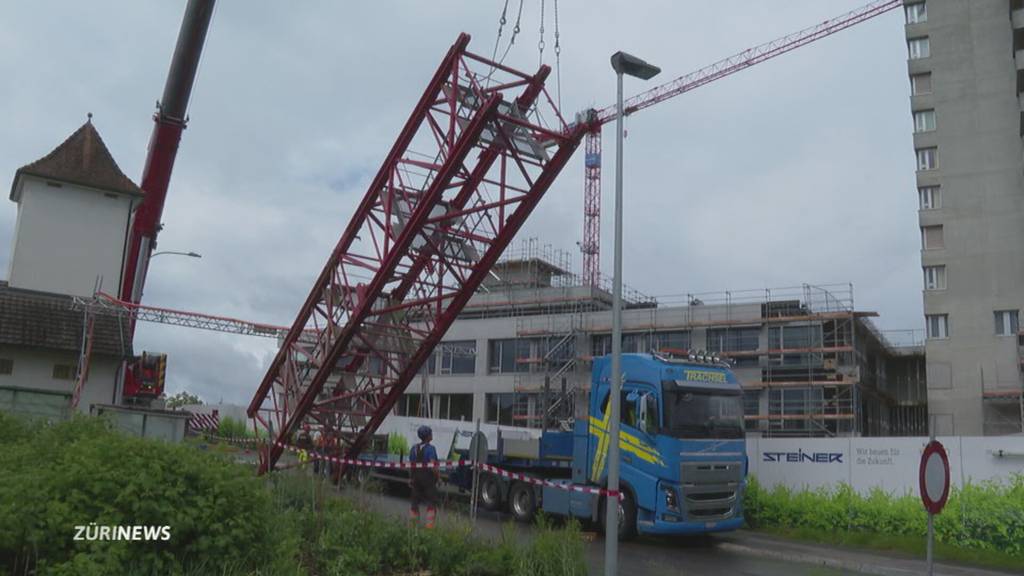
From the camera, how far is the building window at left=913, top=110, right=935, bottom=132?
41.3 metres

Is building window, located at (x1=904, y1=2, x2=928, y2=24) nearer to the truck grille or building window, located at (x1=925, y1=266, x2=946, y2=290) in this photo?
building window, located at (x1=925, y1=266, x2=946, y2=290)

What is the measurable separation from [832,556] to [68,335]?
22656 millimetres

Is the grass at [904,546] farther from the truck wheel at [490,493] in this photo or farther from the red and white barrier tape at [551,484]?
the truck wheel at [490,493]

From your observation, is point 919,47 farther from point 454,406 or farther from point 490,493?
point 490,493

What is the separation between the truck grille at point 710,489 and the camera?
14625 millimetres

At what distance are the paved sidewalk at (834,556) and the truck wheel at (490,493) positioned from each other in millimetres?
5013

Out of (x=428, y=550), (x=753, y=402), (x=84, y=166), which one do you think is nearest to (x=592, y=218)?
(x=753, y=402)

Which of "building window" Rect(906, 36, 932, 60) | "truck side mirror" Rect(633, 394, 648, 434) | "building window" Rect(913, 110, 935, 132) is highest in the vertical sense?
"building window" Rect(906, 36, 932, 60)

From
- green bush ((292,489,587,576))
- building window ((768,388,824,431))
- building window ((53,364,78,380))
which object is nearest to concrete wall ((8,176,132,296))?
building window ((53,364,78,380))

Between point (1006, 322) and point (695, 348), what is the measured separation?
45.5 feet

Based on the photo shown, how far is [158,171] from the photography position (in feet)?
78.3

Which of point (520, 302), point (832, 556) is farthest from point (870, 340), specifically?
point (832, 556)

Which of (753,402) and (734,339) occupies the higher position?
(734,339)

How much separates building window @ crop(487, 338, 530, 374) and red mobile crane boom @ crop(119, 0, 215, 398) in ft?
71.3
